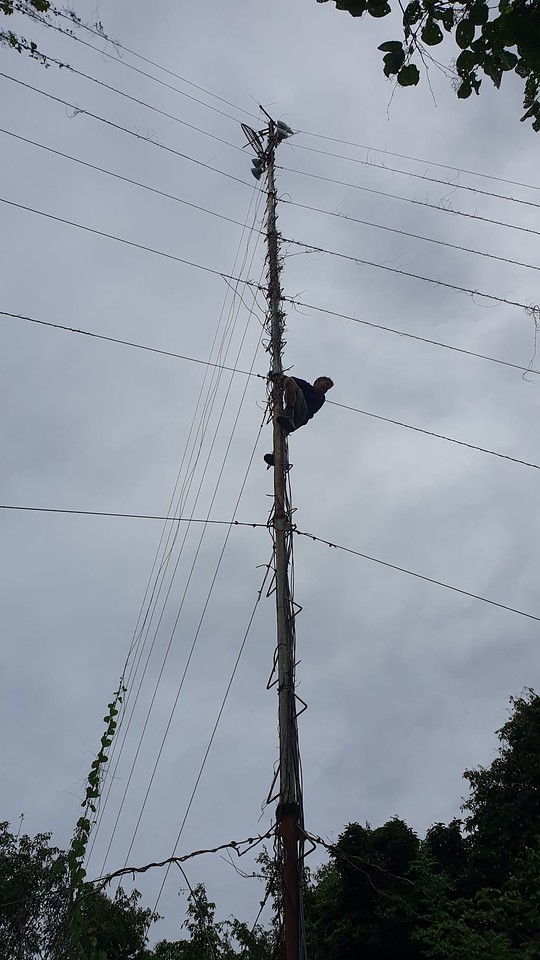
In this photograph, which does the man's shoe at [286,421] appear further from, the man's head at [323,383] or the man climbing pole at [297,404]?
the man's head at [323,383]

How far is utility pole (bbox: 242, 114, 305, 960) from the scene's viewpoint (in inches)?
181

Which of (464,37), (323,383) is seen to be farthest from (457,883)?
(464,37)

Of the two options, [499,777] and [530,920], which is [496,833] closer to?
[499,777]

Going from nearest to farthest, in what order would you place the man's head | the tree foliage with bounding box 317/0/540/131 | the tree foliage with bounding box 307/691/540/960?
the tree foliage with bounding box 317/0/540/131 → the man's head → the tree foliage with bounding box 307/691/540/960

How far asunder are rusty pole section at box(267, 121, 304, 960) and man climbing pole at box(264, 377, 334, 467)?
0.06m

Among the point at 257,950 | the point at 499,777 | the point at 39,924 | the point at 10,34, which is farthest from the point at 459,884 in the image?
the point at 10,34

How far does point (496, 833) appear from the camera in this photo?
1487cm

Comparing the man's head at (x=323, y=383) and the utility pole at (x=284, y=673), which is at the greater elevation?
the man's head at (x=323, y=383)

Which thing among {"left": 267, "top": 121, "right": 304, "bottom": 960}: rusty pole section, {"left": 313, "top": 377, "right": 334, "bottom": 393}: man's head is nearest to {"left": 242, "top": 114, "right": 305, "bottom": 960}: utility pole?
{"left": 267, "top": 121, "right": 304, "bottom": 960}: rusty pole section

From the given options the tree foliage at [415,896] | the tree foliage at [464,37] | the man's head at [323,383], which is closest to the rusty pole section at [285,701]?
the man's head at [323,383]

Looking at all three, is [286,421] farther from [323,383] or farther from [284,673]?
[284,673]

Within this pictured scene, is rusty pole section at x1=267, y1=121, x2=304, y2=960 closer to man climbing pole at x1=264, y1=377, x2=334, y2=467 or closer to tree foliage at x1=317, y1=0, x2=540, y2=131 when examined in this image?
man climbing pole at x1=264, y1=377, x2=334, y2=467

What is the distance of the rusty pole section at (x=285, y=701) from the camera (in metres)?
4.58

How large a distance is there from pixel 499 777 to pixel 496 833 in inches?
42.7
